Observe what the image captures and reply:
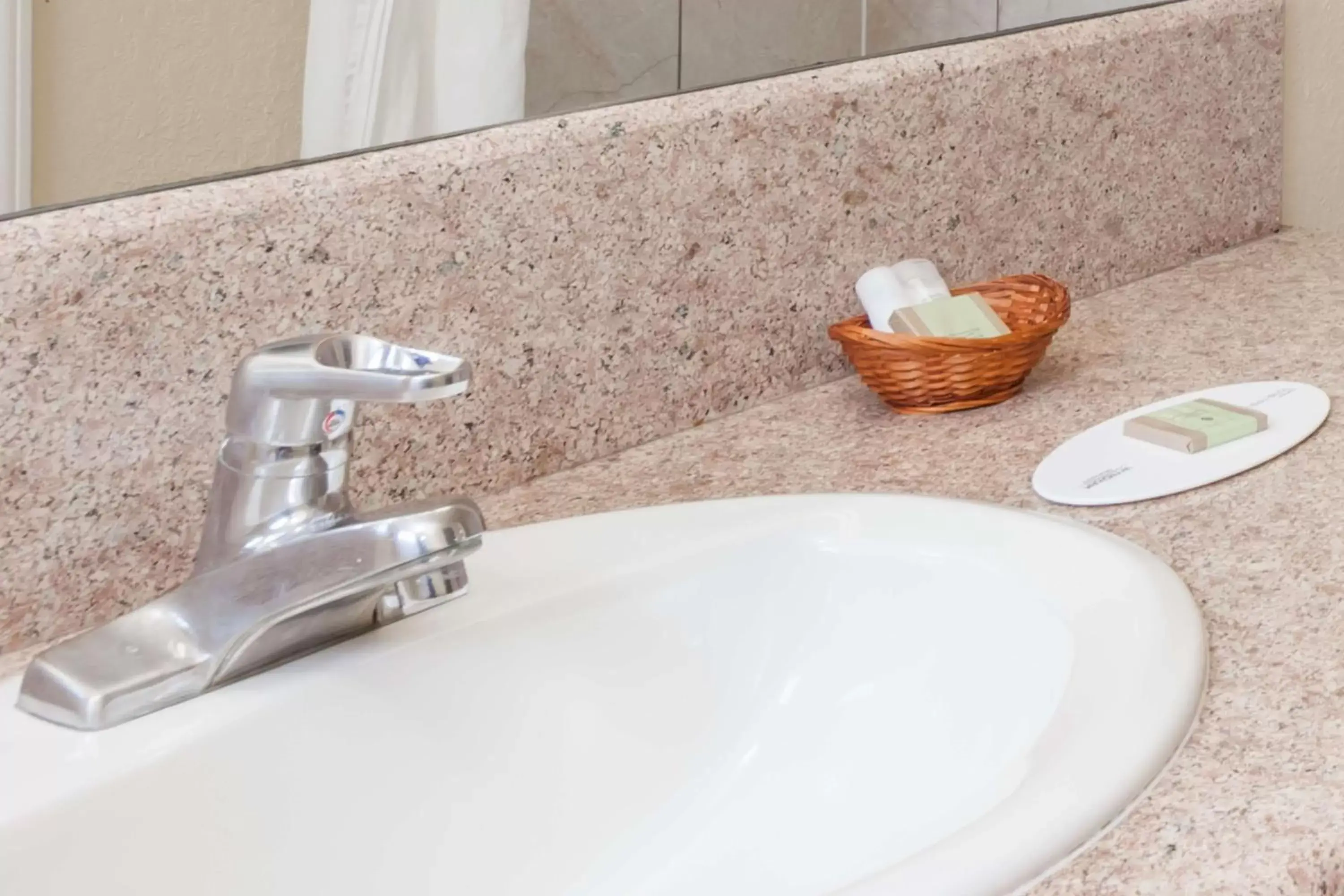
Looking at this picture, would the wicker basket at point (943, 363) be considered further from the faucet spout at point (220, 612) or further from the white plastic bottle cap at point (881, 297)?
the faucet spout at point (220, 612)

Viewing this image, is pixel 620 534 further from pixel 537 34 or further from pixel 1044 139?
pixel 1044 139

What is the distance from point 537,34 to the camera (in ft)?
2.83

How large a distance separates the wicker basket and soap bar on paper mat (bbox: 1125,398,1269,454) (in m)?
0.09

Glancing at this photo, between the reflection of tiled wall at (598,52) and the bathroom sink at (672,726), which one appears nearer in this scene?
the bathroom sink at (672,726)

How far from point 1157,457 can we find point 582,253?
0.35 metres

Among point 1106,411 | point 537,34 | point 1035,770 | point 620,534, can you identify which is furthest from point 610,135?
point 1035,770

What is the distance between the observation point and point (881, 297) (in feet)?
3.23

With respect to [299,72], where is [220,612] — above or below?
below

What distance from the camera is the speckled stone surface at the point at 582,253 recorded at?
693mm

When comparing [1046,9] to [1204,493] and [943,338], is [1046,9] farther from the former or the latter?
[1204,493]

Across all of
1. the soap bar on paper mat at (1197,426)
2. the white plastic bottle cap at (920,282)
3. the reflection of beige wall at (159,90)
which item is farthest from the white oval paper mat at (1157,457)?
the reflection of beige wall at (159,90)

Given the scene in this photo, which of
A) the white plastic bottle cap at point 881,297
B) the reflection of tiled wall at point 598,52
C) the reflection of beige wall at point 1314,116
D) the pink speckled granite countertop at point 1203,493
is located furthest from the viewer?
the reflection of beige wall at point 1314,116

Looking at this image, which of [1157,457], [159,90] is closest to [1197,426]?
[1157,457]

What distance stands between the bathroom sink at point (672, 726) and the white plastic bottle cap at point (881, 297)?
214 millimetres
